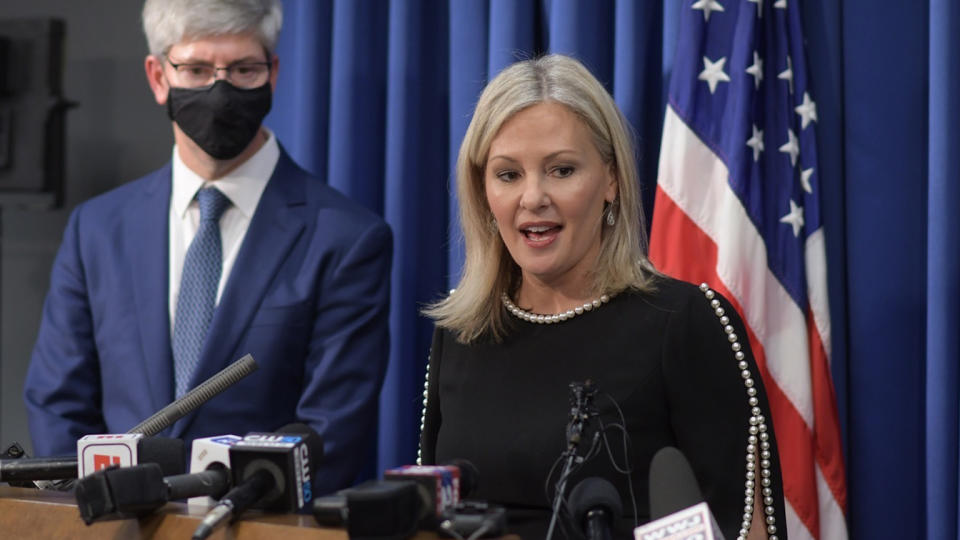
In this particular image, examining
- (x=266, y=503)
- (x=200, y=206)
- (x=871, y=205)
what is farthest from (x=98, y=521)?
(x=871, y=205)

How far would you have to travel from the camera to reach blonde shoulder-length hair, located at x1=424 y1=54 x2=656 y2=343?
7.04 feet

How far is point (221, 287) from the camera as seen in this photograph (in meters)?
2.98

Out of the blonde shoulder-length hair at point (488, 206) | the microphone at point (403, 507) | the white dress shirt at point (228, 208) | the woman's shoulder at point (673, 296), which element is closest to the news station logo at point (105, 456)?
the microphone at point (403, 507)

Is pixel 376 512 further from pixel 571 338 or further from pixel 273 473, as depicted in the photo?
pixel 571 338

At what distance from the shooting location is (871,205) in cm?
290

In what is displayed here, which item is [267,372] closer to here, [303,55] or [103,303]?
[103,303]

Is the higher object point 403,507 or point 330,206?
point 330,206

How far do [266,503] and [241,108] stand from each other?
1.79 metres

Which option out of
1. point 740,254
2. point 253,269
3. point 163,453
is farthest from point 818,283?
point 163,453

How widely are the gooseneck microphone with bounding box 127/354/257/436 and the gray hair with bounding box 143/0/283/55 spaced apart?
144 cm

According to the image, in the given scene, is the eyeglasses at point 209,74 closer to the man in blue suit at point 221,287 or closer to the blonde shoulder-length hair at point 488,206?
A: the man in blue suit at point 221,287

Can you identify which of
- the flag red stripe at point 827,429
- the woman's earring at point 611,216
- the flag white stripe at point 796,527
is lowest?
the flag white stripe at point 796,527

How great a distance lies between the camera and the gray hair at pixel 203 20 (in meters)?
2.96

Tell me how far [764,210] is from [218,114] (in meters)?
1.39
